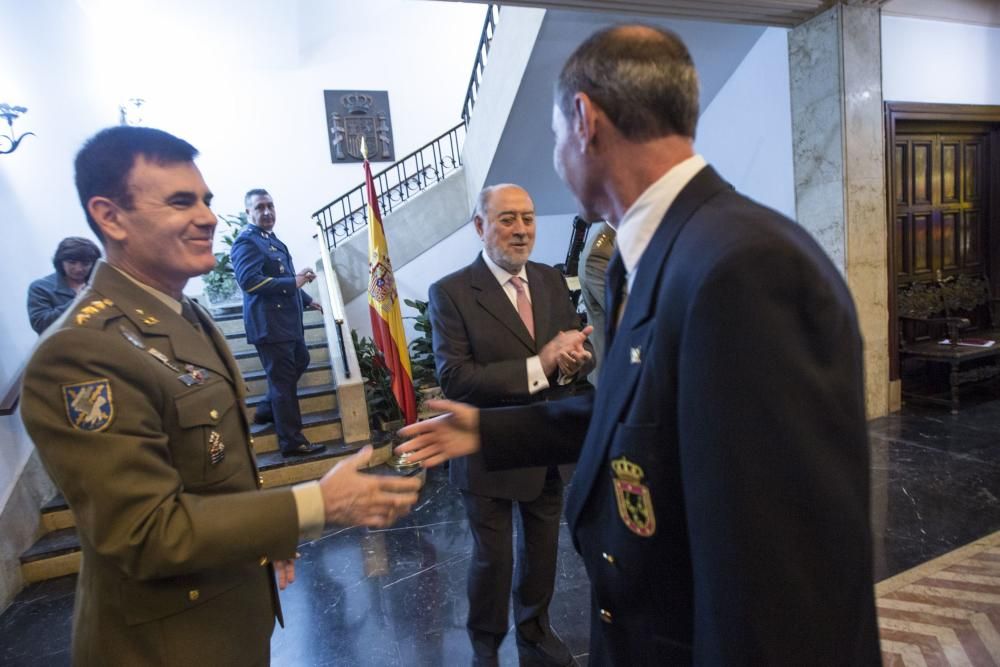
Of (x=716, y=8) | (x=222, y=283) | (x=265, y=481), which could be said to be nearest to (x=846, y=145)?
(x=716, y=8)

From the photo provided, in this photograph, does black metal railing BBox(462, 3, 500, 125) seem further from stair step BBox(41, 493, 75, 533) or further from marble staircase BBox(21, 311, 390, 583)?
stair step BBox(41, 493, 75, 533)

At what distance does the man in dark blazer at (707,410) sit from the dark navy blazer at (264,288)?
3224mm

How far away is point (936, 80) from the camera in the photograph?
14.3 ft

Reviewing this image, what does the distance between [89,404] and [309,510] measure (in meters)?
0.39

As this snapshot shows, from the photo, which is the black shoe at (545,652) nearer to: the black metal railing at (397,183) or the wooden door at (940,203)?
the wooden door at (940,203)

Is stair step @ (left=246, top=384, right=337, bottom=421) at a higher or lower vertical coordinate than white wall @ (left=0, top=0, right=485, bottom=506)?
lower

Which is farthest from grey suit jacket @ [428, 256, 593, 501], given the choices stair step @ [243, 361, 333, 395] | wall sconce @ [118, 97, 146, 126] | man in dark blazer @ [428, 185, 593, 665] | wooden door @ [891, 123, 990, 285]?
wall sconce @ [118, 97, 146, 126]

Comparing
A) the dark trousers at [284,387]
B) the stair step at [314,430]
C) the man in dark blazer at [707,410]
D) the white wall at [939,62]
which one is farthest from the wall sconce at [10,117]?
the white wall at [939,62]

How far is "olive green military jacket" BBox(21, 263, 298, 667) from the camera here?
0.84 m

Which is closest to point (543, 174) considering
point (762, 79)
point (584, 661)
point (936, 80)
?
point (762, 79)

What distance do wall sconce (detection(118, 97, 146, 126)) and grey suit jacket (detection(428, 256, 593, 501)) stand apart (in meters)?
6.16

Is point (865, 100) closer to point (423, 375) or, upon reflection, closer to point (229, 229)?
point (423, 375)

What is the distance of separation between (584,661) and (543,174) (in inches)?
194

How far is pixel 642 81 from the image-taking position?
759 millimetres
